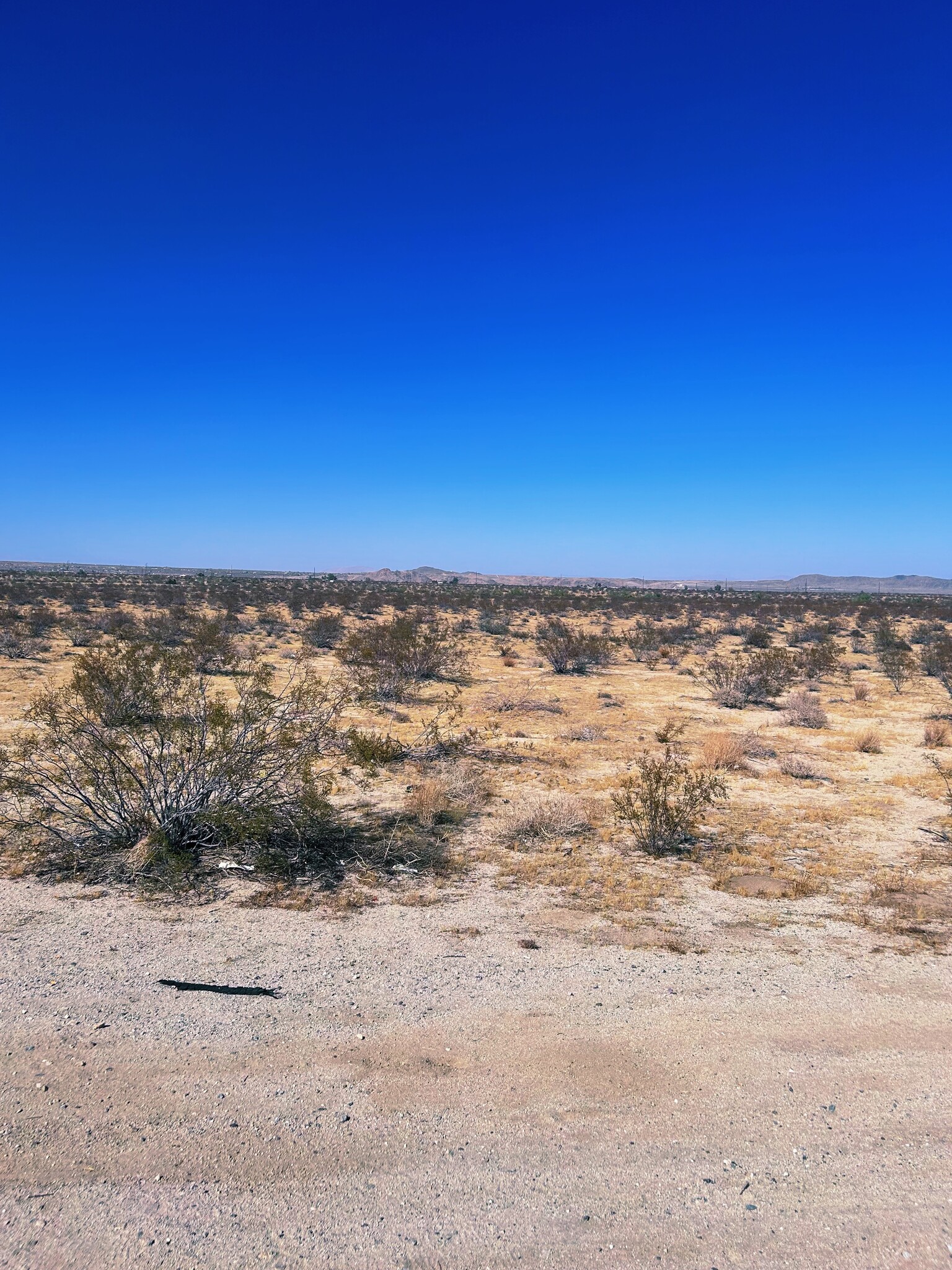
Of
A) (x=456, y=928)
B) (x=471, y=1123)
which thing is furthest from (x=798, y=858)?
(x=471, y=1123)

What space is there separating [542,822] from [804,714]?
931 cm

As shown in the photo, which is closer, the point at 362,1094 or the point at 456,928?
the point at 362,1094

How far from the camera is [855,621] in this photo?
45844mm

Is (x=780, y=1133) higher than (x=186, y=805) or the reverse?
the reverse

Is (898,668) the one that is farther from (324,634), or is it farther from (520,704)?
(324,634)

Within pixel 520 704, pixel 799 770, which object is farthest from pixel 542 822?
pixel 520 704

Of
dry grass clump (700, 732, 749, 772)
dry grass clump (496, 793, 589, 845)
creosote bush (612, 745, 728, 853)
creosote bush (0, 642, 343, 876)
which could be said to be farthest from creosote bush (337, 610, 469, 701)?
creosote bush (612, 745, 728, 853)

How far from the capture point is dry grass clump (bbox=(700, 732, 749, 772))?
11.4 metres

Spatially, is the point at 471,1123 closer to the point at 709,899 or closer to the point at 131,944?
the point at 131,944

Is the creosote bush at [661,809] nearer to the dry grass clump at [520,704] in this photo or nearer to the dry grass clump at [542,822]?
the dry grass clump at [542,822]

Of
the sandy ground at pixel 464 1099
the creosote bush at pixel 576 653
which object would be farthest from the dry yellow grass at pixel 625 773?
the creosote bush at pixel 576 653

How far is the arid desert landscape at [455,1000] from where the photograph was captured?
3.16m

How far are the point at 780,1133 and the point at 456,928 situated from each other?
9.51 feet

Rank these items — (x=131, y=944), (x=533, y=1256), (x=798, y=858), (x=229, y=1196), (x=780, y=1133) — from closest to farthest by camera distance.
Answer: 1. (x=533, y=1256)
2. (x=229, y=1196)
3. (x=780, y=1133)
4. (x=131, y=944)
5. (x=798, y=858)
